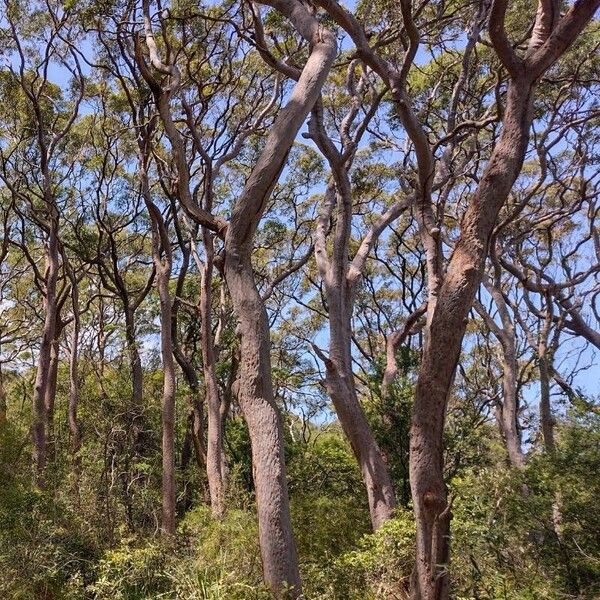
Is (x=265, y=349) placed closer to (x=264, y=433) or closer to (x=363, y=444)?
(x=264, y=433)

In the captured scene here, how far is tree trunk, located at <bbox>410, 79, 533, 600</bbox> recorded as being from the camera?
399 cm

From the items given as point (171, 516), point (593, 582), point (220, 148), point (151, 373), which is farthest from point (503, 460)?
point (151, 373)

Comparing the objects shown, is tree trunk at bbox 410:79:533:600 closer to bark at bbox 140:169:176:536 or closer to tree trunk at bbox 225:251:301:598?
tree trunk at bbox 225:251:301:598

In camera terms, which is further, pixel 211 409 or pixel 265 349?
pixel 211 409

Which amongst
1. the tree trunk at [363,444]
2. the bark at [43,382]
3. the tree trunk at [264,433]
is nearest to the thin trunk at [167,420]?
the bark at [43,382]

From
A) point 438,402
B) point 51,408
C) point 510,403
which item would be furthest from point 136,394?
point 438,402

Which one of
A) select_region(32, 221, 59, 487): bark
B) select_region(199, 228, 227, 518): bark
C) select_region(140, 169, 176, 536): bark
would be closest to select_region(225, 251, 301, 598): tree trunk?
select_region(140, 169, 176, 536): bark

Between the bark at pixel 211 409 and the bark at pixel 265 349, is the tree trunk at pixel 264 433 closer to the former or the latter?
the bark at pixel 265 349

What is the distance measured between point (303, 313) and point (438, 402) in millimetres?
15787

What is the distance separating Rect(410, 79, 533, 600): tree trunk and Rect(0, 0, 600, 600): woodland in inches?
0.6

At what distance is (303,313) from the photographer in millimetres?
19828

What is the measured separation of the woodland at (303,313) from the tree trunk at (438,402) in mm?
16

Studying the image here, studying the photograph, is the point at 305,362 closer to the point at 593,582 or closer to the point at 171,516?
the point at 171,516

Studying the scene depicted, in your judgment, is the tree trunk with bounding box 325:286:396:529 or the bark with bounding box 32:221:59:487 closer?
the tree trunk with bounding box 325:286:396:529
